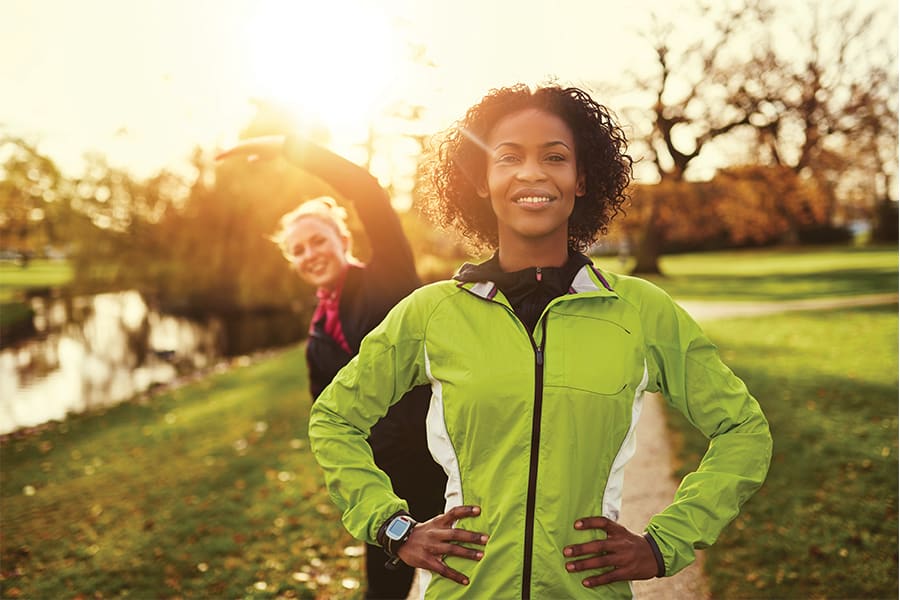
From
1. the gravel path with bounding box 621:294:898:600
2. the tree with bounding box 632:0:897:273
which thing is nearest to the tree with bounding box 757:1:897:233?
the tree with bounding box 632:0:897:273

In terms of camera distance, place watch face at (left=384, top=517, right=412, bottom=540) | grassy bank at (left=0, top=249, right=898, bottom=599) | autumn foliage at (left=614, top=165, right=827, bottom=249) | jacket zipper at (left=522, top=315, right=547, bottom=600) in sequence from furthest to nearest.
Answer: autumn foliage at (left=614, top=165, right=827, bottom=249), grassy bank at (left=0, top=249, right=898, bottom=599), watch face at (left=384, top=517, right=412, bottom=540), jacket zipper at (left=522, top=315, right=547, bottom=600)

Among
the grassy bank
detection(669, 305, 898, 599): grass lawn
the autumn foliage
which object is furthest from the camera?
the autumn foliage

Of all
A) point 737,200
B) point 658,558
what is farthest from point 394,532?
point 737,200

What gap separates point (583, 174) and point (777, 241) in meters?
48.4

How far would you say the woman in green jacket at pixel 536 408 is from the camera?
1.65 meters

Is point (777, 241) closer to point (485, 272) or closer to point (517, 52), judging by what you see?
point (517, 52)

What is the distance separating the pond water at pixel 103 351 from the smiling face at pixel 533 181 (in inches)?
432

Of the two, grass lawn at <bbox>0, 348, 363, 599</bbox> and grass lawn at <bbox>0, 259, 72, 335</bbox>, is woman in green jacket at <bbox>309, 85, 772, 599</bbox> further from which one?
grass lawn at <bbox>0, 259, 72, 335</bbox>

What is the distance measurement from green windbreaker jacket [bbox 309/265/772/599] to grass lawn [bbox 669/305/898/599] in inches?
112

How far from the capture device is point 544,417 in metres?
1.65

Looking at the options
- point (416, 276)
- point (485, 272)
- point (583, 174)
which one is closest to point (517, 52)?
point (416, 276)

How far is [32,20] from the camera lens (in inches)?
436

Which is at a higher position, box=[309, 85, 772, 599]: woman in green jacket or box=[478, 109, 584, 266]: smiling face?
box=[478, 109, 584, 266]: smiling face

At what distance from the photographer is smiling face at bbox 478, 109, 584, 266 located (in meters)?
1.82
